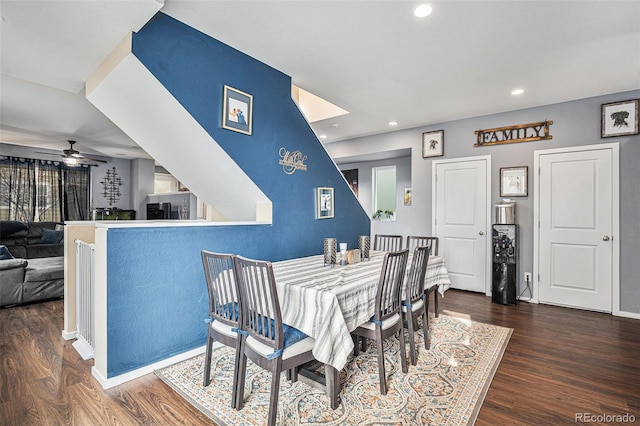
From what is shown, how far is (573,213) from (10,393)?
5.78 meters

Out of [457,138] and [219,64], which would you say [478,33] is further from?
[457,138]

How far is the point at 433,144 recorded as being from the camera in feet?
17.1

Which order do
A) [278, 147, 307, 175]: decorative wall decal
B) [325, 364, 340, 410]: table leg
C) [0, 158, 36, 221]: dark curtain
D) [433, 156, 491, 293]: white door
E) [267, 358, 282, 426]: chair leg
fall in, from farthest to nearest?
[0, 158, 36, 221]: dark curtain → [433, 156, 491, 293]: white door → [278, 147, 307, 175]: decorative wall decal → [325, 364, 340, 410]: table leg → [267, 358, 282, 426]: chair leg

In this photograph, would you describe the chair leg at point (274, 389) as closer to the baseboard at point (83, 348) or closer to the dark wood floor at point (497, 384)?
the dark wood floor at point (497, 384)

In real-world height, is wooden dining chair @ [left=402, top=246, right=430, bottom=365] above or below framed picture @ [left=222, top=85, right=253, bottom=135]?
below

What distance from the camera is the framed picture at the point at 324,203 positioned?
380 cm

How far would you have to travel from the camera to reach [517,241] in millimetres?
4445

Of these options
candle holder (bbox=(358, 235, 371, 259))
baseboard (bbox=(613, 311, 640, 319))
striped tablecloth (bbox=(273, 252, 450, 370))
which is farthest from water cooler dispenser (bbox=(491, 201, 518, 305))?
striped tablecloth (bbox=(273, 252, 450, 370))

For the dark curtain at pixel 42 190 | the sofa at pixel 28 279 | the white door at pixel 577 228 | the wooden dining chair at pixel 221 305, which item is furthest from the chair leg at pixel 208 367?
the dark curtain at pixel 42 190

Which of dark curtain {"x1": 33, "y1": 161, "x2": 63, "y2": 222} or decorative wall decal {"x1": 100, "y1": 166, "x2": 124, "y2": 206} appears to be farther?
decorative wall decal {"x1": 100, "y1": 166, "x2": 124, "y2": 206}

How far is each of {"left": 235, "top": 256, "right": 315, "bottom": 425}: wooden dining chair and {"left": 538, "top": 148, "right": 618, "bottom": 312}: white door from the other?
3.95 metres

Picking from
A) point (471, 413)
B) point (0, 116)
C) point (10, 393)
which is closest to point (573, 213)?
point (471, 413)

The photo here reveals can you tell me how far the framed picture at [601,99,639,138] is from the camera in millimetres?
3750

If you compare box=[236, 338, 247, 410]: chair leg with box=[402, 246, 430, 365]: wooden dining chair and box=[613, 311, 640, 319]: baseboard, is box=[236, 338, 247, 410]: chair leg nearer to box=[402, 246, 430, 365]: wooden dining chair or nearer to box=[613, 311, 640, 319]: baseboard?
box=[402, 246, 430, 365]: wooden dining chair
